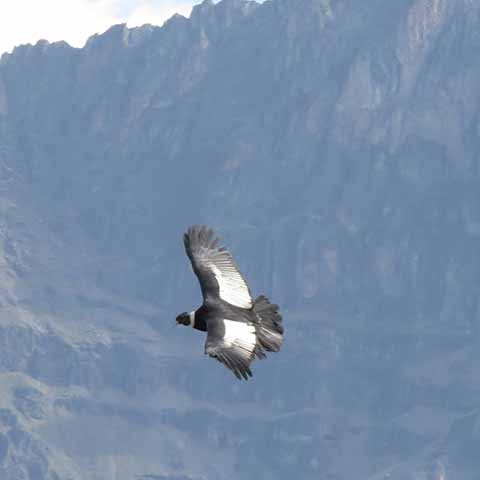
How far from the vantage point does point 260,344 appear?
5091 centimetres

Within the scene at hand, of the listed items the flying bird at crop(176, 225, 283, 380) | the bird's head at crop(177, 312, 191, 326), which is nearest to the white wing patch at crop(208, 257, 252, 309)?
the flying bird at crop(176, 225, 283, 380)

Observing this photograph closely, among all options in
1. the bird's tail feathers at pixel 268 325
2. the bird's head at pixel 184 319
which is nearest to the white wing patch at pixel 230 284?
the bird's tail feathers at pixel 268 325

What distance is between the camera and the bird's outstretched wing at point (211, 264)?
53312 mm

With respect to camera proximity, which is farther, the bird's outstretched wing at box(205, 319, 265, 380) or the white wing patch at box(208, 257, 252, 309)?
the white wing patch at box(208, 257, 252, 309)

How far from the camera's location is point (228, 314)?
5116 cm

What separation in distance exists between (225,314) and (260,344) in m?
1.28

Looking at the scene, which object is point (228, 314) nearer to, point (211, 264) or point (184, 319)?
point (184, 319)

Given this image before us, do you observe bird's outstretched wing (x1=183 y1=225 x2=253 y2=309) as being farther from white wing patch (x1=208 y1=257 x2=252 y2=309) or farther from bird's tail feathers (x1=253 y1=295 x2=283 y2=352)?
bird's tail feathers (x1=253 y1=295 x2=283 y2=352)

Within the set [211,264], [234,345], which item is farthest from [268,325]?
[211,264]

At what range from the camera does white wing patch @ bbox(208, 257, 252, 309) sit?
51875mm

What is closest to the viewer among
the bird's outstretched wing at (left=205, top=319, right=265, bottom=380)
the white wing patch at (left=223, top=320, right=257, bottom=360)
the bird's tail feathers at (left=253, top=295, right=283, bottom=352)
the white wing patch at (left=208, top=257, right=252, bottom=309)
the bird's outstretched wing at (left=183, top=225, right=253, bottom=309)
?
the bird's outstretched wing at (left=205, top=319, right=265, bottom=380)

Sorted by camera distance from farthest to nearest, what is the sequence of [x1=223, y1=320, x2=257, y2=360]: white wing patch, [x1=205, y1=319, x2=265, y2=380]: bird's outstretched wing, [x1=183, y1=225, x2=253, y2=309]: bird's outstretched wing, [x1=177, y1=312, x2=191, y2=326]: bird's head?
[x1=177, y1=312, x2=191, y2=326]: bird's head → [x1=183, y1=225, x2=253, y2=309]: bird's outstretched wing → [x1=223, y1=320, x2=257, y2=360]: white wing patch → [x1=205, y1=319, x2=265, y2=380]: bird's outstretched wing

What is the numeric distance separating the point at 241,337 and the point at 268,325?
2.80 meters

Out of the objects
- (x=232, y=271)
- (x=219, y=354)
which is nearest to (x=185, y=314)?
(x=232, y=271)
